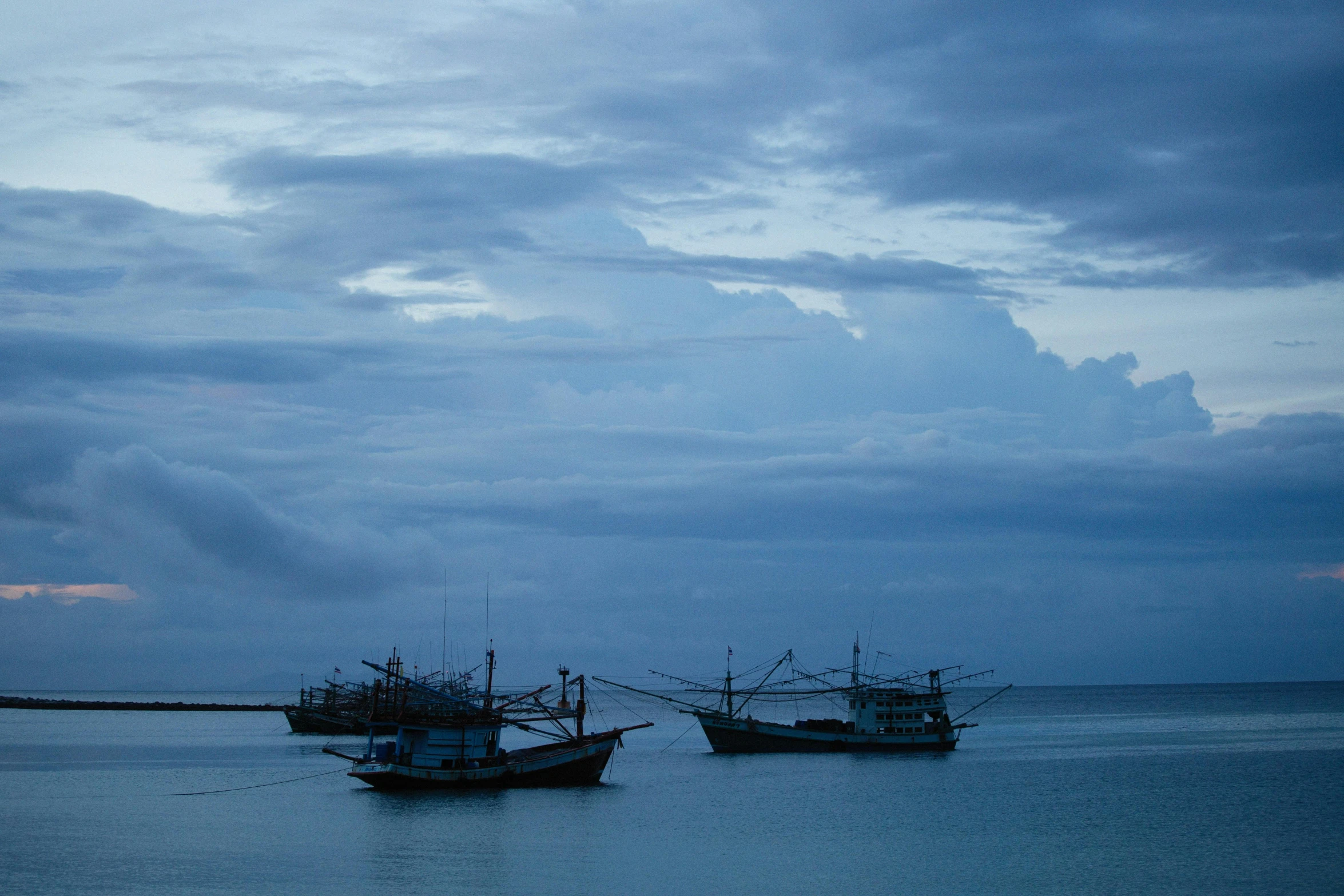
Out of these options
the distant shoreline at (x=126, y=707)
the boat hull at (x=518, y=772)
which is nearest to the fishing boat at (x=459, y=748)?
the boat hull at (x=518, y=772)

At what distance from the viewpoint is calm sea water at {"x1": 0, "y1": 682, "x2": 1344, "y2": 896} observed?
35.8 meters

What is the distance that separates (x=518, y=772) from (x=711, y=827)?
12.7 meters

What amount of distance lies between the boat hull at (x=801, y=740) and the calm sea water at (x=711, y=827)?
1209mm

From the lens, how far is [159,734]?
4424 inches

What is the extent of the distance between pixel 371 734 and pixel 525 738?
52898mm

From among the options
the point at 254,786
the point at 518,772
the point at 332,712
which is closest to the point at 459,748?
the point at 518,772

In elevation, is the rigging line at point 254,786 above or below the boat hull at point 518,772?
below

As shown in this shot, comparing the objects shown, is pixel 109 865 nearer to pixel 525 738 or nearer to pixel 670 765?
pixel 670 765

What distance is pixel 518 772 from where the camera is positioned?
183 ft

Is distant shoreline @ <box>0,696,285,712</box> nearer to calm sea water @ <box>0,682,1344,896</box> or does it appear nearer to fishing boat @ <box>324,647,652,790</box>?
calm sea water @ <box>0,682,1344,896</box>

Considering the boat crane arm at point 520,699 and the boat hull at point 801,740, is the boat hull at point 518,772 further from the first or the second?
the boat hull at point 801,740

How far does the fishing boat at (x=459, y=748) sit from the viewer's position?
178 feet

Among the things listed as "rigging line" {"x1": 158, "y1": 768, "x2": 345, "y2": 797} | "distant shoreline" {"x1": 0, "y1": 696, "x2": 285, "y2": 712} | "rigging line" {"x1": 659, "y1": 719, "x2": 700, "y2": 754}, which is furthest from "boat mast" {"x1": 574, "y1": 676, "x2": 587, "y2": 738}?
"distant shoreline" {"x1": 0, "y1": 696, "x2": 285, "y2": 712}

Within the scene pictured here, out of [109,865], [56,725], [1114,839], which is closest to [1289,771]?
[1114,839]
